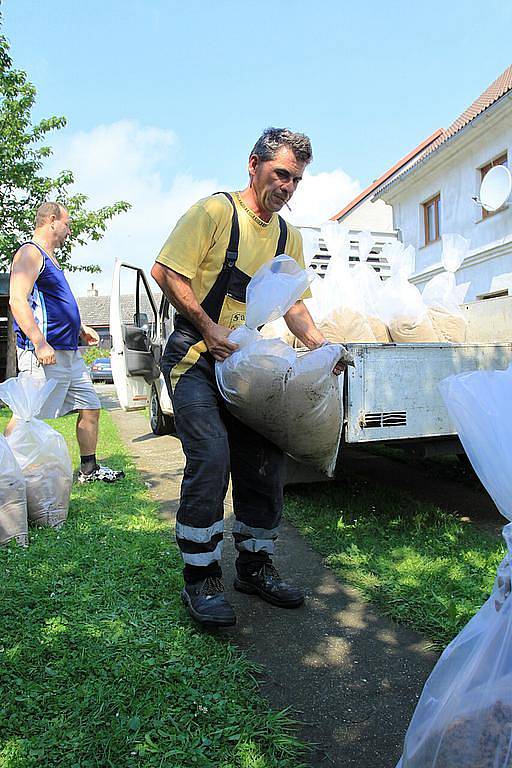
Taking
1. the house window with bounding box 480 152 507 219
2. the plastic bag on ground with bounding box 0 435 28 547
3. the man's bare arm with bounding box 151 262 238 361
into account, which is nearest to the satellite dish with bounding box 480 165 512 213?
the house window with bounding box 480 152 507 219

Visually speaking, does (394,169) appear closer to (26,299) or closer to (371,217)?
(371,217)

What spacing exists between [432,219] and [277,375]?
15764 millimetres

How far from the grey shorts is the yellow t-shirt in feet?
5.85

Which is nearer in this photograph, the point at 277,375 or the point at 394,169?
the point at 277,375

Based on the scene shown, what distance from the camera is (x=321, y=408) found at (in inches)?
93.0

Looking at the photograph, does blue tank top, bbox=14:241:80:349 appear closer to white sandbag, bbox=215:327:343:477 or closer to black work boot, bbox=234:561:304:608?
white sandbag, bbox=215:327:343:477

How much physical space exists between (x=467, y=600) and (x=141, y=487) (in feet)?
9.11

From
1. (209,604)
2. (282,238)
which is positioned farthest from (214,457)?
(282,238)

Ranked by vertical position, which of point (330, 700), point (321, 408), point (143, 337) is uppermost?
point (143, 337)

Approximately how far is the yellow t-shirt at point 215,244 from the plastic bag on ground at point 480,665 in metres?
1.29

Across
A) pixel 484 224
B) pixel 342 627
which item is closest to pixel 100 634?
pixel 342 627

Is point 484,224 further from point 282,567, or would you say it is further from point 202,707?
point 202,707

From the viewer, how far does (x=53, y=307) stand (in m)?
4.07

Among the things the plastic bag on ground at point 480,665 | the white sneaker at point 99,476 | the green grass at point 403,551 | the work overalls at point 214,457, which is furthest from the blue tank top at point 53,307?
the plastic bag on ground at point 480,665
